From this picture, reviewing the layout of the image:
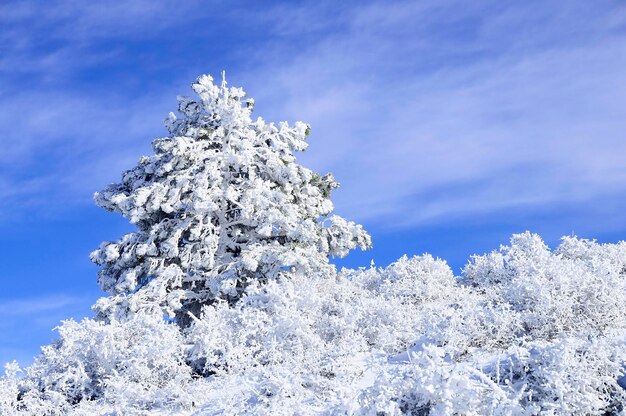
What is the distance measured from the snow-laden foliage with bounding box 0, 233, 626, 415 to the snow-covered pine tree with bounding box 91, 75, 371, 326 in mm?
5315

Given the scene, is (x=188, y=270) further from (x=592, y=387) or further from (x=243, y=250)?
(x=592, y=387)

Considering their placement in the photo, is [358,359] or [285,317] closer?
[358,359]

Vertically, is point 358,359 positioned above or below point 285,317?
below

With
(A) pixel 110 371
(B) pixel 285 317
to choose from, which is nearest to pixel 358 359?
(B) pixel 285 317

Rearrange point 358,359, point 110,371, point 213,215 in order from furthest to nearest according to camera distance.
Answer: point 213,215 → point 110,371 → point 358,359

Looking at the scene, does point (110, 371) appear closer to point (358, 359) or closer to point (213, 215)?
point (358, 359)

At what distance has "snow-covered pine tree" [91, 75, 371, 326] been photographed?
19.6 metres

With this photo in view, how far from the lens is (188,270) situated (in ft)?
67.1

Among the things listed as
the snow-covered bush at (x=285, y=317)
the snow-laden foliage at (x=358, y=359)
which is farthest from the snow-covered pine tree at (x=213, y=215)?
the snow-laden foliage at (x=358, y=359)

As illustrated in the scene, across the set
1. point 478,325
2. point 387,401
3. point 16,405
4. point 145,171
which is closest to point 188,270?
point 145,171

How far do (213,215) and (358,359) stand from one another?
1138 cm

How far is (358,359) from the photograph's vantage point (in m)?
11.0

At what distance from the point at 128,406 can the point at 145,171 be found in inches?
499

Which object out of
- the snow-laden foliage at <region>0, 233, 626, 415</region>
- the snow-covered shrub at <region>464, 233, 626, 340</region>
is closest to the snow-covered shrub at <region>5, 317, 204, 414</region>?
the snow-laden foliage at <region>0, 233, 626, 415</region>
